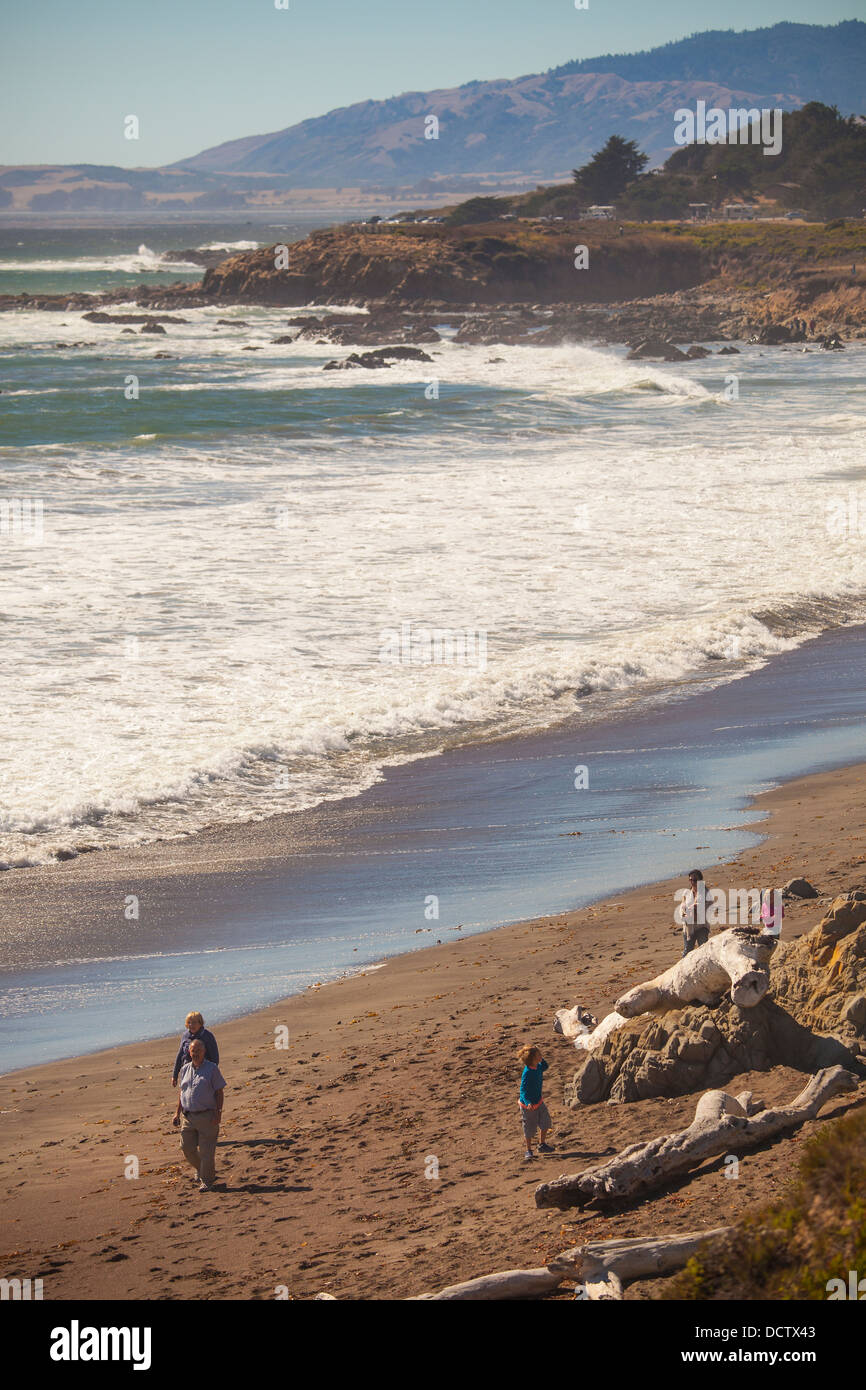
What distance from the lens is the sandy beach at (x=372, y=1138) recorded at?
6746mm

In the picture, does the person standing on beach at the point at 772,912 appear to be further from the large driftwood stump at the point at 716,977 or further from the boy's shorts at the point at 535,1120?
the boy's shorts at the point at 535,1120

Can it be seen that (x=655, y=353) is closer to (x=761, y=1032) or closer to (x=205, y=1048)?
(x=761, y=1032)

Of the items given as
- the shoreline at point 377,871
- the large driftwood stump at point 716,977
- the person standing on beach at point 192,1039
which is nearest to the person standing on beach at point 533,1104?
the large driftwood stump at point 716,977

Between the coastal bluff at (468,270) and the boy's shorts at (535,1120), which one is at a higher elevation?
the coastal bluff at (468,270)

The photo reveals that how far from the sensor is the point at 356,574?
26.0 metres

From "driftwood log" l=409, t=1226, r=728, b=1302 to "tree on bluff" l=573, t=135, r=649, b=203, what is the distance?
136 metres

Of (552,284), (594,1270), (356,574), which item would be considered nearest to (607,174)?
(552,284)

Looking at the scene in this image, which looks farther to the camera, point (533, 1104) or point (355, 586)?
point (355, 586)

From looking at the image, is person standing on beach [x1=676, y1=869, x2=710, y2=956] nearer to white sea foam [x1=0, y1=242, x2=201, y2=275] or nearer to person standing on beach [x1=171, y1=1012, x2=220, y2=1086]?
person standing on beach [x1=171, y1=1012, x2=220, y2=1086]

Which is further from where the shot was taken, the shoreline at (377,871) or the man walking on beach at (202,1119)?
the shoreline at (377,871)

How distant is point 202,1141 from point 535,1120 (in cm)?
206

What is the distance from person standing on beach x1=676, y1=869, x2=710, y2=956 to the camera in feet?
32.7

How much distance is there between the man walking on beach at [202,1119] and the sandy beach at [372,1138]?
0.14 meters
